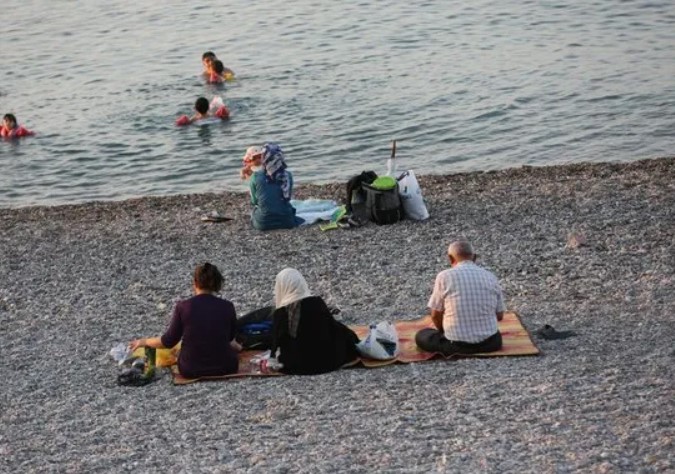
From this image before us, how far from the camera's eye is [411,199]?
690 inches

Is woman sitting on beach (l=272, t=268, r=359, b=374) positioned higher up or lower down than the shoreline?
higher up

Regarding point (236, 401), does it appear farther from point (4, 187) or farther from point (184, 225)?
point (4, 187)

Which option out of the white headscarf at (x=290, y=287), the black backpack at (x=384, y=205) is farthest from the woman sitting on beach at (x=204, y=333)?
the black backpack at (x=384, y=205)

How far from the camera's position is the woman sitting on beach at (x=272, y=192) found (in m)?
17.7

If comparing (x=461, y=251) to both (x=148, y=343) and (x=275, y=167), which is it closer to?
(x=148, y=343)

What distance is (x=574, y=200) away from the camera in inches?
720

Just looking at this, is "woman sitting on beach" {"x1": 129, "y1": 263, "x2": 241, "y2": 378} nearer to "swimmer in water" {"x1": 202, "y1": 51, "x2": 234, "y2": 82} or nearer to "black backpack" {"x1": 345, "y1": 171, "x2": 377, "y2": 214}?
"black backpack" {"x1": 345, "y1": 171, "x2": 377, "y2": 214}

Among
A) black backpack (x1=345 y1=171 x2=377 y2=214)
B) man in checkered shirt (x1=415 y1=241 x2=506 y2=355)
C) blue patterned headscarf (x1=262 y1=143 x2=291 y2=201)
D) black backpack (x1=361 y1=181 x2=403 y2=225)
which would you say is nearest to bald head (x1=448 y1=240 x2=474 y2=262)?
man in checkered shirt (x1=415 y1=241 x2=506 y2=355)

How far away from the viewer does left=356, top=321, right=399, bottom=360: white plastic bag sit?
1242 centimetres

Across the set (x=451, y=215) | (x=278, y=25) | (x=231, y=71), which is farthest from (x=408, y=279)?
(x=278, y=25)

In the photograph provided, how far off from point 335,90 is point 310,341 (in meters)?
16.1

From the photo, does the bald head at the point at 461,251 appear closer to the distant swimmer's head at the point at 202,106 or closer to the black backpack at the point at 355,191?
the black backpack at the point at 355,191

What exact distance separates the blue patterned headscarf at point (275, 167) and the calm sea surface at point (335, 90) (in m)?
4.95

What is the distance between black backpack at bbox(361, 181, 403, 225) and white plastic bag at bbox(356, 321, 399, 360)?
4.97 metres
